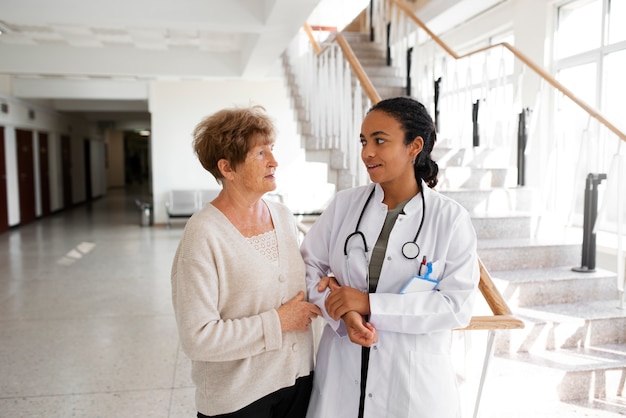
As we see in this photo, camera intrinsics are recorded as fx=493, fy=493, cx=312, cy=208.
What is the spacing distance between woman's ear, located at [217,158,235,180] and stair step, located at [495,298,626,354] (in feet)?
7.67

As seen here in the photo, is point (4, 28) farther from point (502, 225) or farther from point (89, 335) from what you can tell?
point (502, 225)

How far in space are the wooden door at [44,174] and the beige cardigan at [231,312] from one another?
515 inches

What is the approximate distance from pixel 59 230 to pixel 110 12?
22.1 ft

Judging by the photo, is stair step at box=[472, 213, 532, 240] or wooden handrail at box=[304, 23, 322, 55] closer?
stair step at box=[472, 213, 532, 240]

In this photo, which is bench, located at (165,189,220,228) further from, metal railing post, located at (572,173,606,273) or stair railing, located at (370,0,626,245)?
metal railing post, located at (572,173,606,273)

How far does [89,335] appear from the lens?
167 inches

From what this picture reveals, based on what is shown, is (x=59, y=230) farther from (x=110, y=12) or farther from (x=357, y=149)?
(x=357, y=149)

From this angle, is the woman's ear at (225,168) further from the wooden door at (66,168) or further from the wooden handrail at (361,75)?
the wooden door at (66,168)

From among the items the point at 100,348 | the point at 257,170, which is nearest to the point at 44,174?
the point at 100,348

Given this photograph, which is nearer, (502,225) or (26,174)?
(502,225)

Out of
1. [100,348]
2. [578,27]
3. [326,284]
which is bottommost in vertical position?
[100,348]

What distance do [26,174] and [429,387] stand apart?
12.5 metres

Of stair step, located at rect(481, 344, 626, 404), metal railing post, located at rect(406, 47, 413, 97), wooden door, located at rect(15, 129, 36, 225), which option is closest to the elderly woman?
stair step, located at rect(481, 344, 626, 404)

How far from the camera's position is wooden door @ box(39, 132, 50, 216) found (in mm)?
12775
